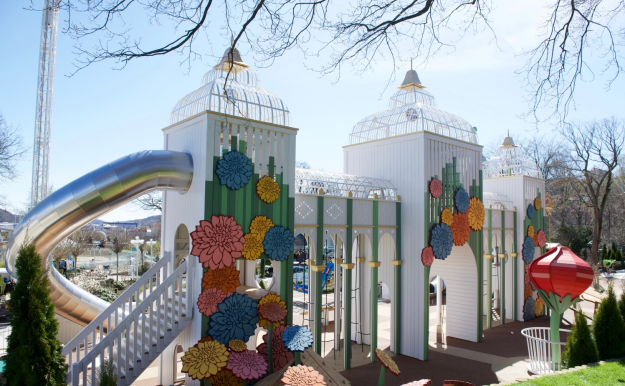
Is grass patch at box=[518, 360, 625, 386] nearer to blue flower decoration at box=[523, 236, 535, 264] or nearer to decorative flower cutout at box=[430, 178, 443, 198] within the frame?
decorative flower cutout at box=[430, 178, 443, 198]

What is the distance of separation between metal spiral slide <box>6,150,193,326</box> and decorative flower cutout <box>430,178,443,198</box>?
6.60 m

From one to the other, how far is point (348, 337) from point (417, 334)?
2026 mm

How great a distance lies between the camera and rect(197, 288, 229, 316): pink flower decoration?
7488 mm

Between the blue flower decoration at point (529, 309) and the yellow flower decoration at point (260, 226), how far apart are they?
12.2 m

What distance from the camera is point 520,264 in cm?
1659

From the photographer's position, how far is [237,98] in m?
8.37

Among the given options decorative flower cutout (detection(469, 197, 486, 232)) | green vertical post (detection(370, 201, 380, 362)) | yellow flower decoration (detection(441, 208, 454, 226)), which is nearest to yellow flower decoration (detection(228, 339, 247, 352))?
green vertical post (detection(370, 201, 380, 362))

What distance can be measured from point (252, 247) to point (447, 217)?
20.6ft

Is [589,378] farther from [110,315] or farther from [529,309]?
[529,309]

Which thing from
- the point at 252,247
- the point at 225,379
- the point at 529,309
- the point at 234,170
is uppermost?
the point at 234,170

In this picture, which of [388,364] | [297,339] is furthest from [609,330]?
[297,339]

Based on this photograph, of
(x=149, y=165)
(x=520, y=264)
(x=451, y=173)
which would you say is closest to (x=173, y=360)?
(x=149, y=165)

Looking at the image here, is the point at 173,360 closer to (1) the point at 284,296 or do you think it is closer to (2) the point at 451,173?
(1) the point at 284,296

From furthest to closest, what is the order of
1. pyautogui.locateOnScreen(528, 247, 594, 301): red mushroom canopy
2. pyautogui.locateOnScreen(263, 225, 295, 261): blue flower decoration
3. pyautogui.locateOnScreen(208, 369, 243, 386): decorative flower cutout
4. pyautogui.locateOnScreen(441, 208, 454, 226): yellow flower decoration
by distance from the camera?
pyautogui.locateOnScreen(441, 208, 454, 226): yellow flower decoration
pyautogui.locateOnScreen(528, 247, 594, 301): red mushroom canopy
pyautogui.locateOnScreen(263, 225, 295, 261): blue flower decoration
pyautogui.locateOnScreen(208, 369, 243, 386): decorative flower cutout
